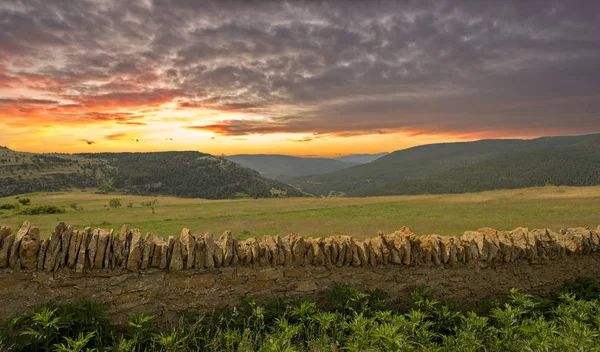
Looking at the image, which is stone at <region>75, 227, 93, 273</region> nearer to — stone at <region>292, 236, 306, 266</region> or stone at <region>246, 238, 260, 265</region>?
stone at <region>246, 238, 260, 265</region>

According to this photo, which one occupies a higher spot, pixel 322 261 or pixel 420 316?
pixel 322 261

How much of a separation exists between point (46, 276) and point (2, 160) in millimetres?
194203

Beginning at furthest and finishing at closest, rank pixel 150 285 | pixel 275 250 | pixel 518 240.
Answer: pixel 518 240 → pixel 275 250 → pixel 150 285

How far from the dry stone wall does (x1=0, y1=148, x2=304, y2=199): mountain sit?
13458 centimetres

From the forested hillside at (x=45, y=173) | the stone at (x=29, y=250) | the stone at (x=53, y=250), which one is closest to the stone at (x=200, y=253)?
the stone at (x=53, y=250)

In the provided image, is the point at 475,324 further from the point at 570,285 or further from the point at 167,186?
the point at 167,186

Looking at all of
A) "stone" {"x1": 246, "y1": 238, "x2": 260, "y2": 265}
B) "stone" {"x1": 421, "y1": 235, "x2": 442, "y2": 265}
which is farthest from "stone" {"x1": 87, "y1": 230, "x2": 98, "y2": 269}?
"stone" {"x1": 421, "y1": 235, "x2": 442, "y2": 265}

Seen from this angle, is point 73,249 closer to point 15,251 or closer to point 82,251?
point 82,251

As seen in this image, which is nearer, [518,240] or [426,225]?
[518,240]

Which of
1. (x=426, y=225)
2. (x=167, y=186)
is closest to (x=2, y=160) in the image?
(x=167, y=186)

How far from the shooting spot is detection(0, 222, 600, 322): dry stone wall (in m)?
5.58

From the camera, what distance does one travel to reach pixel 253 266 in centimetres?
651

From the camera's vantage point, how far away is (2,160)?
5861 inches

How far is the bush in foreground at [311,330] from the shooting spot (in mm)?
5012
